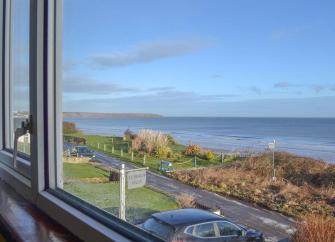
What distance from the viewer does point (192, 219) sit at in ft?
3.12

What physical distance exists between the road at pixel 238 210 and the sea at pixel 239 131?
0.41ft

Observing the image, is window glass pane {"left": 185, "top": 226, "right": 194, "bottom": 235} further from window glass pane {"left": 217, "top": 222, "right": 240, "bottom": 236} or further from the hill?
the hill

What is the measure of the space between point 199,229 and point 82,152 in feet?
2.04

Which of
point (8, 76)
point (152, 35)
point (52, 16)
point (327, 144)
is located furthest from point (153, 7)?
point (8, 76)

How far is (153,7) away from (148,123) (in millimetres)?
312

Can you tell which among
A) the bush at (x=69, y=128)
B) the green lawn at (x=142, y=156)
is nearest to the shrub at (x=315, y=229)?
the green lawn at (x=142, y=156)

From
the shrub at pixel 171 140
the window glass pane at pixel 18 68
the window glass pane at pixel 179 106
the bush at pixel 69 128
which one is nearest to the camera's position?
the window glass pane at pixel 179 106

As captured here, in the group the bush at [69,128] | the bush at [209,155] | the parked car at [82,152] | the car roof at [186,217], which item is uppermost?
the bush at [69,128]

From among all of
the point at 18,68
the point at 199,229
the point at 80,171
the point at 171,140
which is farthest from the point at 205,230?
the point at 18,68

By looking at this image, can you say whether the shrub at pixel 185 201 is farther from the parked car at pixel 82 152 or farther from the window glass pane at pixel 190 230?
the parked car at pixel 82 152

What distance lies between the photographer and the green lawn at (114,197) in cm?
107

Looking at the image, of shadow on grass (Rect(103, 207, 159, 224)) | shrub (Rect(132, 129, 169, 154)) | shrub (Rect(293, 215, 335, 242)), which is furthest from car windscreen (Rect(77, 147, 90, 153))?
shrub (Rect(293, 215, 335, 242))

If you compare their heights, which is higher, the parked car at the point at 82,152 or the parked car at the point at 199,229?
the parked car at the point at 82,152

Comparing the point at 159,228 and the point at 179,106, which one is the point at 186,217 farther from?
the point at 179,106
